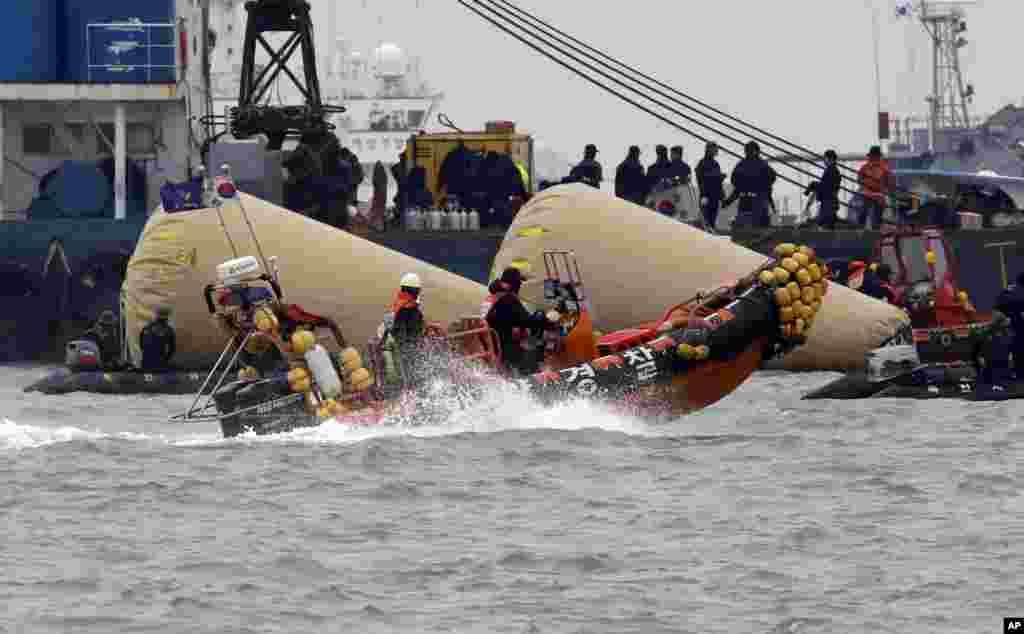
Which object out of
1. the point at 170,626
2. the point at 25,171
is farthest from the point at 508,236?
the point at 170,626

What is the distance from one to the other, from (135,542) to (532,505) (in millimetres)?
3137

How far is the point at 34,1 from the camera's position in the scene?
41.2 meters

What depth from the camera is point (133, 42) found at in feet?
133

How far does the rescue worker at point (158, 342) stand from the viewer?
102ft

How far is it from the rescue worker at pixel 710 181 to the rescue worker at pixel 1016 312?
11813 millimetres

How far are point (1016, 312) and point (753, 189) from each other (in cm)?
1264

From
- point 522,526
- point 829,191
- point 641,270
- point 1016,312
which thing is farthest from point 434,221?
point 522,526

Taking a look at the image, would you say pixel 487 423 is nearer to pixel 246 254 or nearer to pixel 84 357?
pixel 246 254

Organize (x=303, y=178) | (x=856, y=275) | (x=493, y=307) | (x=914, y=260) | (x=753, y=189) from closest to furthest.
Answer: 1. (x=493, y=307)
2. (x=914, y=260)
3. (x=856, y=275)
4. (x=303, y=178)
5. (x=753, y=189)

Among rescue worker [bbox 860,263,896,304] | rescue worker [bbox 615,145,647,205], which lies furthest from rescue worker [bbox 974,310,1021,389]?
rescue worker [bbox 615,145,647,205]

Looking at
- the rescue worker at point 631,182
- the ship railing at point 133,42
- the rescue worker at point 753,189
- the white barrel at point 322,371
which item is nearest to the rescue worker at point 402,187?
the rescue worker at point 631,182

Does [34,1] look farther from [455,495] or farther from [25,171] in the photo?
[455,495]

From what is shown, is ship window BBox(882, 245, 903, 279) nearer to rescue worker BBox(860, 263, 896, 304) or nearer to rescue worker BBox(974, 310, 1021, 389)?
rescue worker BBox(860, 263, 896, 304)

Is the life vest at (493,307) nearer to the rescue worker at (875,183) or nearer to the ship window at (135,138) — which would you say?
the rescue worker at (875,183)
